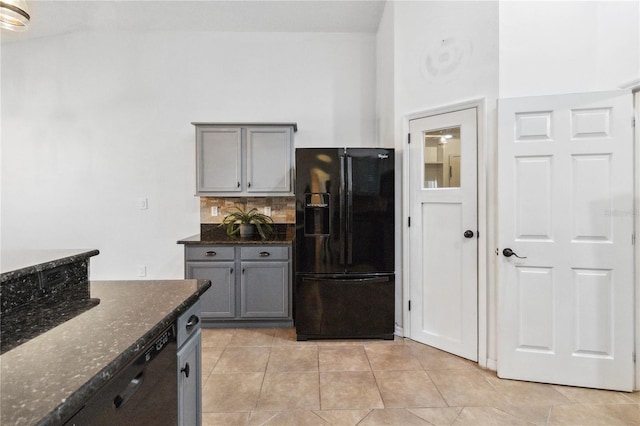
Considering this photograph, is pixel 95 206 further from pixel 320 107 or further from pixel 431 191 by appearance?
pixel 431 191

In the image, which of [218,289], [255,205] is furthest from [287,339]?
[255,205]

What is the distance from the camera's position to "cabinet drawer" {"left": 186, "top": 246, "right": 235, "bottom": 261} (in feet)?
10.8

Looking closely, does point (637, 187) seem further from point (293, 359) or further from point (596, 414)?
point (293, 359)

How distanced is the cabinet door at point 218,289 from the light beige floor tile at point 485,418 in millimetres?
2245

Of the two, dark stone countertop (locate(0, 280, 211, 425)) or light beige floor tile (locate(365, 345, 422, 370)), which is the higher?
dark stone countertop (locate(0, 280, 211, 425))

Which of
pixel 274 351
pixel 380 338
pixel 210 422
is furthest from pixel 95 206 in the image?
pixel 380 338

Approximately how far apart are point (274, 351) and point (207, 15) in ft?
12.0

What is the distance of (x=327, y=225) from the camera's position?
307cm

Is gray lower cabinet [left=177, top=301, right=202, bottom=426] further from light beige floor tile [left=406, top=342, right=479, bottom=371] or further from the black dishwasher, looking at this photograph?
light beige floor tile [left=406, top=342, right=479, bottom=371]

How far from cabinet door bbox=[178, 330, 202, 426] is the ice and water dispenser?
1708 mm

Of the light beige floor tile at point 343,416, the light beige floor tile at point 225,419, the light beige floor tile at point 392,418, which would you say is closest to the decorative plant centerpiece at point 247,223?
the light beige floor tile at point 225,419

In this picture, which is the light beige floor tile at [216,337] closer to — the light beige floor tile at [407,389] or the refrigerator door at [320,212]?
the refrigerator door at [320,212]

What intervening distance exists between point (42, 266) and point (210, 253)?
207cm

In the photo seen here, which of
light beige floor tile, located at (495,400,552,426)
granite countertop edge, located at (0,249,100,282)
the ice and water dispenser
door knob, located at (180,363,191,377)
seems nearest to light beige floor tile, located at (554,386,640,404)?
light beige floor tile, located at (495,400,552,426)
